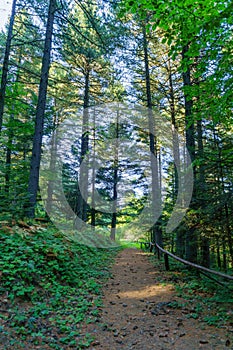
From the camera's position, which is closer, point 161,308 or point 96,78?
point 161,308

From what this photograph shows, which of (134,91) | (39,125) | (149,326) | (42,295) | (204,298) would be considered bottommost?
(149,326)

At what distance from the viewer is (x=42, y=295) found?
469cm

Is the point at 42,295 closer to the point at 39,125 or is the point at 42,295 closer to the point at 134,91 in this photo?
the point at 39,125

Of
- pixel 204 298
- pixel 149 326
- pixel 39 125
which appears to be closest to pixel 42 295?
pixel 149 326

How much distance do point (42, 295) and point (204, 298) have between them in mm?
3543

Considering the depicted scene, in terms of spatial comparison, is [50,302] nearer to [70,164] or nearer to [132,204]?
[70,164]

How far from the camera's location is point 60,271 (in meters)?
5.94

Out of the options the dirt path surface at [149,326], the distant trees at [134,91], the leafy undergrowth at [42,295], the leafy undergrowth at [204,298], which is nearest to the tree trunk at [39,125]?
the distant trees at [134,91]

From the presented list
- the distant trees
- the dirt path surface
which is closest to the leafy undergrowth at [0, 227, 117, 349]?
the dirt path surface

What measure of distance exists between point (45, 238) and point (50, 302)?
2.78m

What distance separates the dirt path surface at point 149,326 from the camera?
3.48 metres

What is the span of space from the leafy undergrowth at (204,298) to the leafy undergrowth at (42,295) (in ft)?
6.42

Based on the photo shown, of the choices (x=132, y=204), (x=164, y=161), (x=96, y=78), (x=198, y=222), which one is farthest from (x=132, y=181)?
(x=198, y=222)

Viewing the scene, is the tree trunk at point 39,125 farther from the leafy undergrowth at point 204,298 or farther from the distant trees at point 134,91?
the leafy undergrowth at point 204,298
